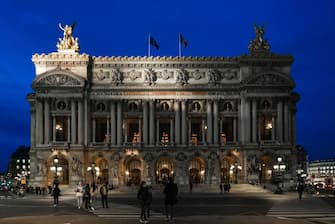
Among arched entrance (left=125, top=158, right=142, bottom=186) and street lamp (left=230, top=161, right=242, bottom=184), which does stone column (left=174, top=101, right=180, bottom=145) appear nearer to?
arched entrance (left=125, top=158, right=142, bottom=186)

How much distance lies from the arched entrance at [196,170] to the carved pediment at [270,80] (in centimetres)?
1734

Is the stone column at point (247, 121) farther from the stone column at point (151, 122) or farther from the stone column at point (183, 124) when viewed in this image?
the stone column at point (151, 122)

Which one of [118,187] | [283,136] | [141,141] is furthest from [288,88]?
[118,187]

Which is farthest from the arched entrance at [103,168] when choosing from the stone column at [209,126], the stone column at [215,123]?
the stone column at [215,123]

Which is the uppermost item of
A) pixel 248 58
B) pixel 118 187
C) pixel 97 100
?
pixel 248 58

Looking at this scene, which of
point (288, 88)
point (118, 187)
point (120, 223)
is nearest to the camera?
point (120, 223)

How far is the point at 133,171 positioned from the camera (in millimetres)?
118562

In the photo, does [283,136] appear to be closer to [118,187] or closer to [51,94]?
[118,187]

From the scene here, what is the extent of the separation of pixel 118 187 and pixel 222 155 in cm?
2072

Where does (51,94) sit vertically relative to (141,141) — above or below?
above

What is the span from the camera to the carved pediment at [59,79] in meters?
114

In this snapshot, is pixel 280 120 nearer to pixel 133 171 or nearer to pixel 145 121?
pixel 145 121

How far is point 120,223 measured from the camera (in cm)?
3569

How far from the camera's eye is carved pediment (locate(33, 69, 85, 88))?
11425cm
